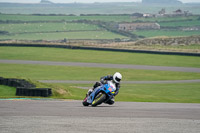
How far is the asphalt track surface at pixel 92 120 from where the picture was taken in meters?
11.7

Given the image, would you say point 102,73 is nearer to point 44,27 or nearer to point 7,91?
point 7,91

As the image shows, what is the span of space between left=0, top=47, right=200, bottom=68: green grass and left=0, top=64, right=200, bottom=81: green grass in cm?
766

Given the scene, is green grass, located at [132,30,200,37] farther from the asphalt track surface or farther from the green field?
the asphalt track surface

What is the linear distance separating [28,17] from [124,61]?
121 m

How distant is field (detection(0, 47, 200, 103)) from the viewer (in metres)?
28.3

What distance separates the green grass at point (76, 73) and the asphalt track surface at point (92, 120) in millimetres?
27866

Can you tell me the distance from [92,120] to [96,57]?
51460mm

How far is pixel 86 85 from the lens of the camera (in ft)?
127

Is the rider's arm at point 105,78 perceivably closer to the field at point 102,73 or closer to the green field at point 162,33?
the field at point 102,73

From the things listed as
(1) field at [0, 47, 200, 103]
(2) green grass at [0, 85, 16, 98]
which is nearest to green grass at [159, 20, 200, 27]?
(1) field at [0, 47, 200, 103]

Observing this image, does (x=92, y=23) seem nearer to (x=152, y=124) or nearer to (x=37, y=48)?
(x=37, y=48)

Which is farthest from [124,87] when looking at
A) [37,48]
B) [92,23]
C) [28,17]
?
[28,17]

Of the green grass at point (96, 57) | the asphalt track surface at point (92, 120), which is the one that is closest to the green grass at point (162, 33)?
the green grass at point (96, 57)

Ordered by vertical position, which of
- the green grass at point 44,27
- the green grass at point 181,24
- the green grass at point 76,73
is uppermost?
the green grass at point 76,73
